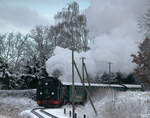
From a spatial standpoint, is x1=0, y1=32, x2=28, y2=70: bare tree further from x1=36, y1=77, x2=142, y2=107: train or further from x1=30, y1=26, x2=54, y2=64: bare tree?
x1=36, y1=77, x2=142, y2=107: train

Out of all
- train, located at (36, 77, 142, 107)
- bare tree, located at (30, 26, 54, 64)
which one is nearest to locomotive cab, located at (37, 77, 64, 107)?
train, located at (36, 77, 142, 107)

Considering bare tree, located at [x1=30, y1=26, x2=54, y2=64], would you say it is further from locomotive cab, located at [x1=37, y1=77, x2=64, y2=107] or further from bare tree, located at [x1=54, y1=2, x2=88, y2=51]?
locomotive cab, located at [x1=37, y1=77, x2=64, y2=107]

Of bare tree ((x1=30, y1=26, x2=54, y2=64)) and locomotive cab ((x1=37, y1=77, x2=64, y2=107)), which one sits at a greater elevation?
bare tree ((x1=30, y1=26, x2=54, y2=64))

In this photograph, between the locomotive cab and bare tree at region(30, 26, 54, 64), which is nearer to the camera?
the locomotive cab

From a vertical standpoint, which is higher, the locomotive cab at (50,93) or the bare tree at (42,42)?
the bare tree at (42,42)

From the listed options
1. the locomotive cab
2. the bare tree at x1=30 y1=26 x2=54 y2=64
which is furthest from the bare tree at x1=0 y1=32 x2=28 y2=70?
the locomotive cab

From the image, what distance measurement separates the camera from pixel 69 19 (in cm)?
3347

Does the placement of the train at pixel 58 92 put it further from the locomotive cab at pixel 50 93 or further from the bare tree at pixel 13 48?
the bare tree at pixel 13 48

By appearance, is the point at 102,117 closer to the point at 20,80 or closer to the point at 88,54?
the point at 88,54

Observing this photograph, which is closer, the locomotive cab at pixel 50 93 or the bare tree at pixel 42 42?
the locomotive cab at pixel 50 93

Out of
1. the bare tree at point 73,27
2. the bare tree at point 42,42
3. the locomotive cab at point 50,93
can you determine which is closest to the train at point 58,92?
the locomotive cab at point 50,93

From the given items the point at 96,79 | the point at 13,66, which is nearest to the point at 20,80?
the point at 13,66

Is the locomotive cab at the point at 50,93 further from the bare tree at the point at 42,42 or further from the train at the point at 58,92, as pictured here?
the bare tree at the point at 42,42

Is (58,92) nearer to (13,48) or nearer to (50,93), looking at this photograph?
(50,93)
